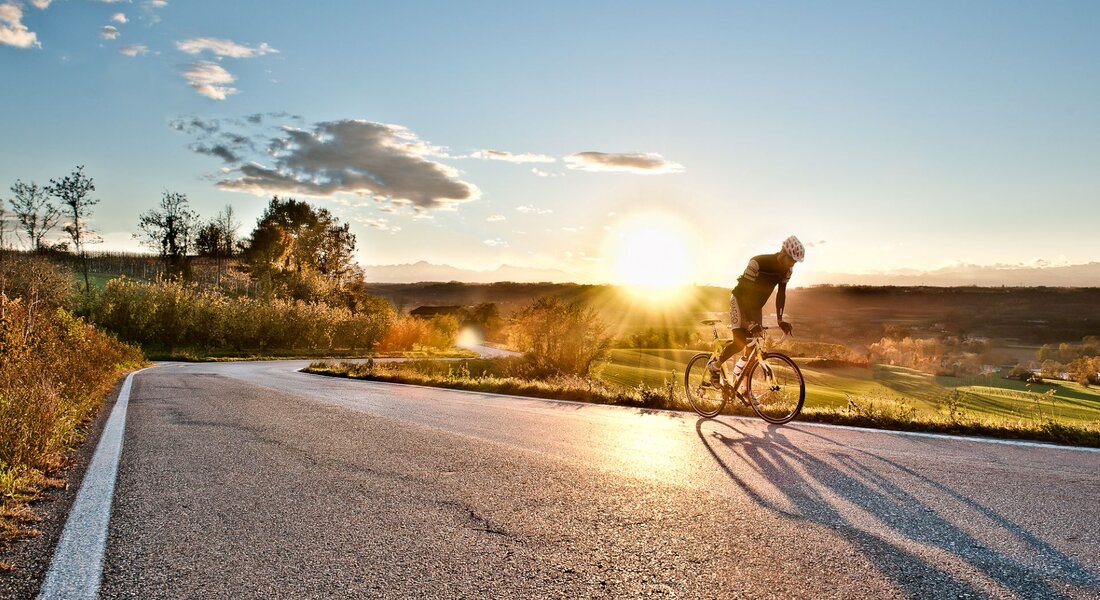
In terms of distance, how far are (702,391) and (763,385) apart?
3.61 feet

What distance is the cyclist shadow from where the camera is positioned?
11.0 feet

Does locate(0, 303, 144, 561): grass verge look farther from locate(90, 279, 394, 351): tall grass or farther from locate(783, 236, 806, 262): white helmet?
locate(90, 279, 394, 351): tall grass

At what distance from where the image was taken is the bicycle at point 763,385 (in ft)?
28.2

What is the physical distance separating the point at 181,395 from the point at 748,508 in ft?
40.4

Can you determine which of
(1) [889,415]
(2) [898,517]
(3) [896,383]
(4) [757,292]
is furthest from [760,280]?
(3) [896,383]

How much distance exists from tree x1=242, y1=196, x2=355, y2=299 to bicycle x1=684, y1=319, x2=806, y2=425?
2432 inches

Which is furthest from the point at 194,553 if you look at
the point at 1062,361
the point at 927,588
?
the point at 1062,361

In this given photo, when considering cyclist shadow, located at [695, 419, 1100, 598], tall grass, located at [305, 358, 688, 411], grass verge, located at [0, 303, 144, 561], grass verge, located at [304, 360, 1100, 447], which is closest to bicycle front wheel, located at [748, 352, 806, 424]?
grass verge, located at [304, 360, 1100, 447]

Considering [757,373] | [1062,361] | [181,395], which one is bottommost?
[1062,361]

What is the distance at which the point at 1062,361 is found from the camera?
58.9m

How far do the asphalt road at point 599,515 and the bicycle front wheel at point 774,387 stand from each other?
68 cm

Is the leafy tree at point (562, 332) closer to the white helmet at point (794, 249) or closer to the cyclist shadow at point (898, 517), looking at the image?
the white helmet at point (794, 249)

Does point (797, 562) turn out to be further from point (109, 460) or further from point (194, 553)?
point (109, 460)

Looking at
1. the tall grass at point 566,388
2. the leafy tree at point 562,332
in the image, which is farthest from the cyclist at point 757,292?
the leafy tree at point 562,332
